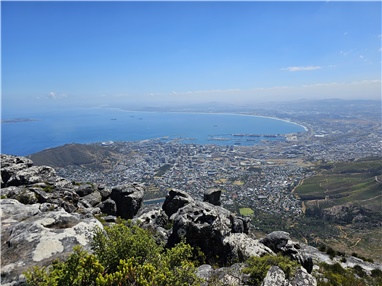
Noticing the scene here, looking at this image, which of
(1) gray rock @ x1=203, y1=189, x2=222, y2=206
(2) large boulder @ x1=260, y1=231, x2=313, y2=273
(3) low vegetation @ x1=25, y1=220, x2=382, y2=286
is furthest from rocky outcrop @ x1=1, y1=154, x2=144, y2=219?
(2) large boulder @ x1=260, y1=231, x2=313, y2=273

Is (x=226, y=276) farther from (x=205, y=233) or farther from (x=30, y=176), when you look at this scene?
(x=30, y=176)

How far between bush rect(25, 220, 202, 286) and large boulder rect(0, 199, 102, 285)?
1.25 m

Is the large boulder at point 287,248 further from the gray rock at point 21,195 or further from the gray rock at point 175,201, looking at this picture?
the gray rock at point 21,195

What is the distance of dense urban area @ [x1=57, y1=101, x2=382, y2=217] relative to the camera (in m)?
71.7

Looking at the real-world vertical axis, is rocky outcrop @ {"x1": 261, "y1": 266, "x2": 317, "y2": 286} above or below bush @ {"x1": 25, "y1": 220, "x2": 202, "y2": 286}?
below

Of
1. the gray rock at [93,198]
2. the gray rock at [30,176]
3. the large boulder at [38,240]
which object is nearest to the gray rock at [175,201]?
the gray rock at [93,198]

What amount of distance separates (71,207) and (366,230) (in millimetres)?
55042

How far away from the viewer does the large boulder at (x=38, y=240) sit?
23.8 feet

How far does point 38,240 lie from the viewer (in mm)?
8227

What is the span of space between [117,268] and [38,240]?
4.21m

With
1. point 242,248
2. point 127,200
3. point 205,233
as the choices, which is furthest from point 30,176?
point 242,248

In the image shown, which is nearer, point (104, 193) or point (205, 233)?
point (205, 233)

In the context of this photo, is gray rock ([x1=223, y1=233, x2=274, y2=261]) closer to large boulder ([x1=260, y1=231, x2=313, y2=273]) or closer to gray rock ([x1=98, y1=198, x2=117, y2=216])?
large boulder ([x1=260, y1=231, x2=313, y2=273])

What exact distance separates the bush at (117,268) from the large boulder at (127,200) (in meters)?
13.3
